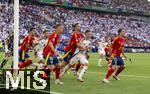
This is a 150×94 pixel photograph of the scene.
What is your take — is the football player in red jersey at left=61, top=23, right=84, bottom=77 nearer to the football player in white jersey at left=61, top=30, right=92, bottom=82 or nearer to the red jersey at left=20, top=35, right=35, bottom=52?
the football player in white jersey at left=61, top=30, right=92, bottom=82

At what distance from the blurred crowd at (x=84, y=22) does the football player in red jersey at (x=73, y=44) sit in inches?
1216

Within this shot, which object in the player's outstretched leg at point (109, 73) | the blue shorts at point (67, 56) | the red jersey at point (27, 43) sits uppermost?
the red jersey at point (27, 43)

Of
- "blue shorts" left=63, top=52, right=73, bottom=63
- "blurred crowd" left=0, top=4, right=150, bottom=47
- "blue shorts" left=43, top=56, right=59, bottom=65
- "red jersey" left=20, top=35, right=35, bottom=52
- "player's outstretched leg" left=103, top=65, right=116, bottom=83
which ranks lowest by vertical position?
"blurred crowd" left=0, top=4, right=150, bottom=47

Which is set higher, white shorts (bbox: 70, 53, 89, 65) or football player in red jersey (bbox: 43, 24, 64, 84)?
football player in red jersey (bbox: 43, 24, 64, 84)

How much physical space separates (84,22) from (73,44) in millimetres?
47664

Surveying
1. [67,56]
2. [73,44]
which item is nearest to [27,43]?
[67,56]

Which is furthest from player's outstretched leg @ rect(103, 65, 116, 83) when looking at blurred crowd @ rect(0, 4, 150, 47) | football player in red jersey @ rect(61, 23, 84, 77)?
blurred crowd @ rect(0, 4, 150, 47)

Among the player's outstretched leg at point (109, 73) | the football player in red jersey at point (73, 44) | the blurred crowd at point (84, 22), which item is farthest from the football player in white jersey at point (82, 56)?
the blurred crowd at point (84, 22)

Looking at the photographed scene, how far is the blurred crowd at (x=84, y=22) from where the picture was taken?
54.2 metres

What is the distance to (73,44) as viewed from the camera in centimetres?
1681

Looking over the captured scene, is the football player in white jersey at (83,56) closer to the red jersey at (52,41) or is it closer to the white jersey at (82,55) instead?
the white jersey at (82,55)

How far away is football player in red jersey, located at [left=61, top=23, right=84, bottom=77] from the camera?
16359mm

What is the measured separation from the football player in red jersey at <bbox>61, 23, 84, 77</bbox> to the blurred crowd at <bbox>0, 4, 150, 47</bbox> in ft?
101

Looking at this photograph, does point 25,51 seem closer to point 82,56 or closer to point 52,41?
point 52,41
